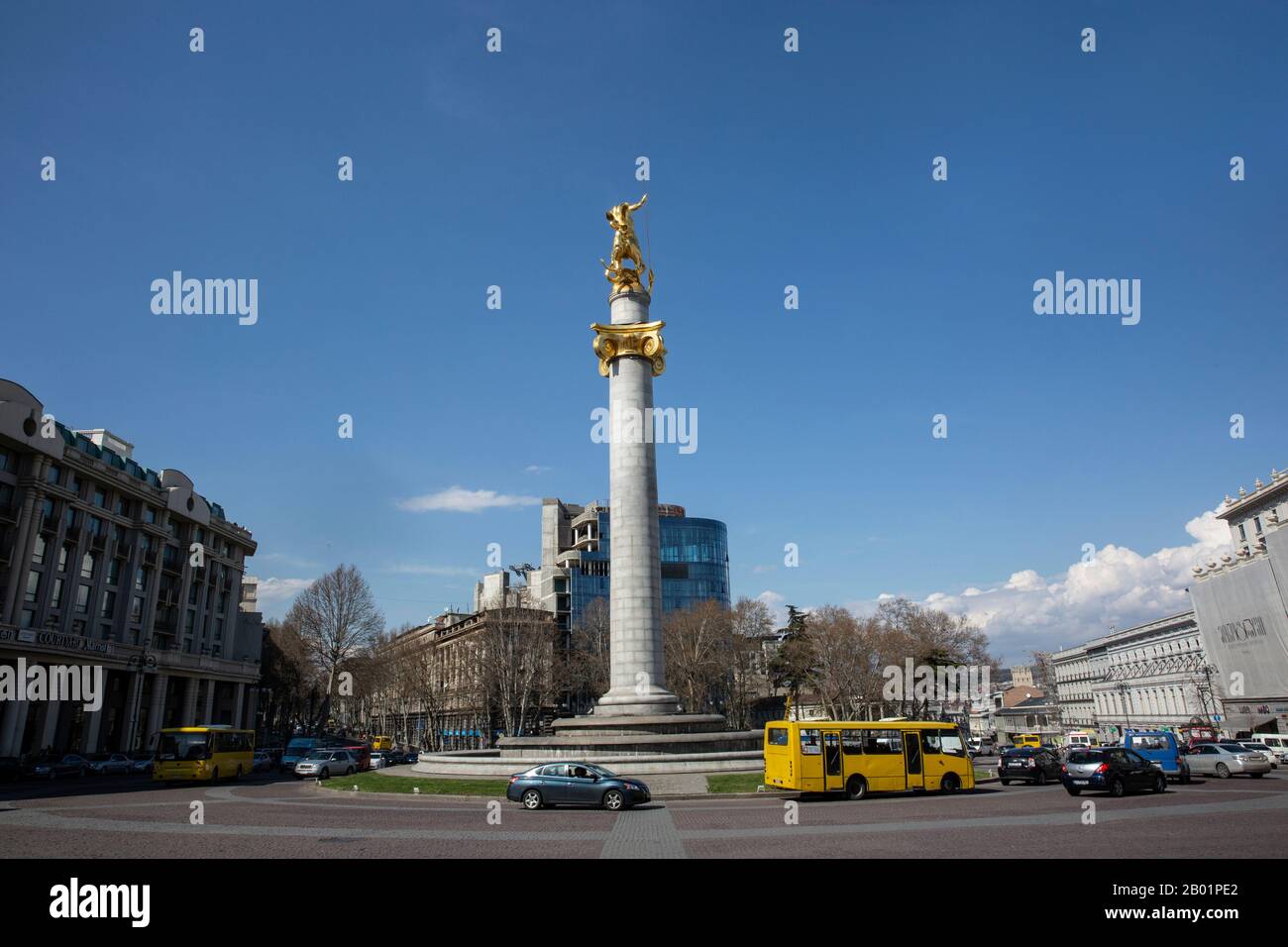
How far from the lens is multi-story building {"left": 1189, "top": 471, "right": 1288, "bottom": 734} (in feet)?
246

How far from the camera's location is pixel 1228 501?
3642 inches

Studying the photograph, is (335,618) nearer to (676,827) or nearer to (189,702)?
(189,702)

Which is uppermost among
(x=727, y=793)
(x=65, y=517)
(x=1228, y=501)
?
(x=1228, y=501)

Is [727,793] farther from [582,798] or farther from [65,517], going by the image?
[65,517]

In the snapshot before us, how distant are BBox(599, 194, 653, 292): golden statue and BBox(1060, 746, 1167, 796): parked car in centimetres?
2831

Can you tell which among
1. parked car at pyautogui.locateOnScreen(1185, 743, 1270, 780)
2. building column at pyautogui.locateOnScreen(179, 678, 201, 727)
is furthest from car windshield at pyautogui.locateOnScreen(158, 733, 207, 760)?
parked car at pyautogui.locateOnScreen(1185, 743, 1270, 780)

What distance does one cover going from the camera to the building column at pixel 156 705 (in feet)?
226

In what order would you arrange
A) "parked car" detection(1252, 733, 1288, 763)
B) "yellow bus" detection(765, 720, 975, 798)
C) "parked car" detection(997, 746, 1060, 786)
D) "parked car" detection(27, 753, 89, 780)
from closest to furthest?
"yellow bus" detection(765, 720, 975, 798) < "parked car" detection(997, 746, 1060, 786) < "parked car" detection(27, 753, 89, 780) < "parked car" detection(1252, 733, 1288, 763)

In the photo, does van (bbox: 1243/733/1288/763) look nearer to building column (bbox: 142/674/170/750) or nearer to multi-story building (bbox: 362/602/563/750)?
multi-story building (bbox: 362/602/563/750)

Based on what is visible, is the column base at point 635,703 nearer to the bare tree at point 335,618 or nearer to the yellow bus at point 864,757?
the yellow bus at point 864,757

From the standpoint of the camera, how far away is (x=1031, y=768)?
32531mm

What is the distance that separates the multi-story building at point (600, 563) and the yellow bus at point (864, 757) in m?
84.9
